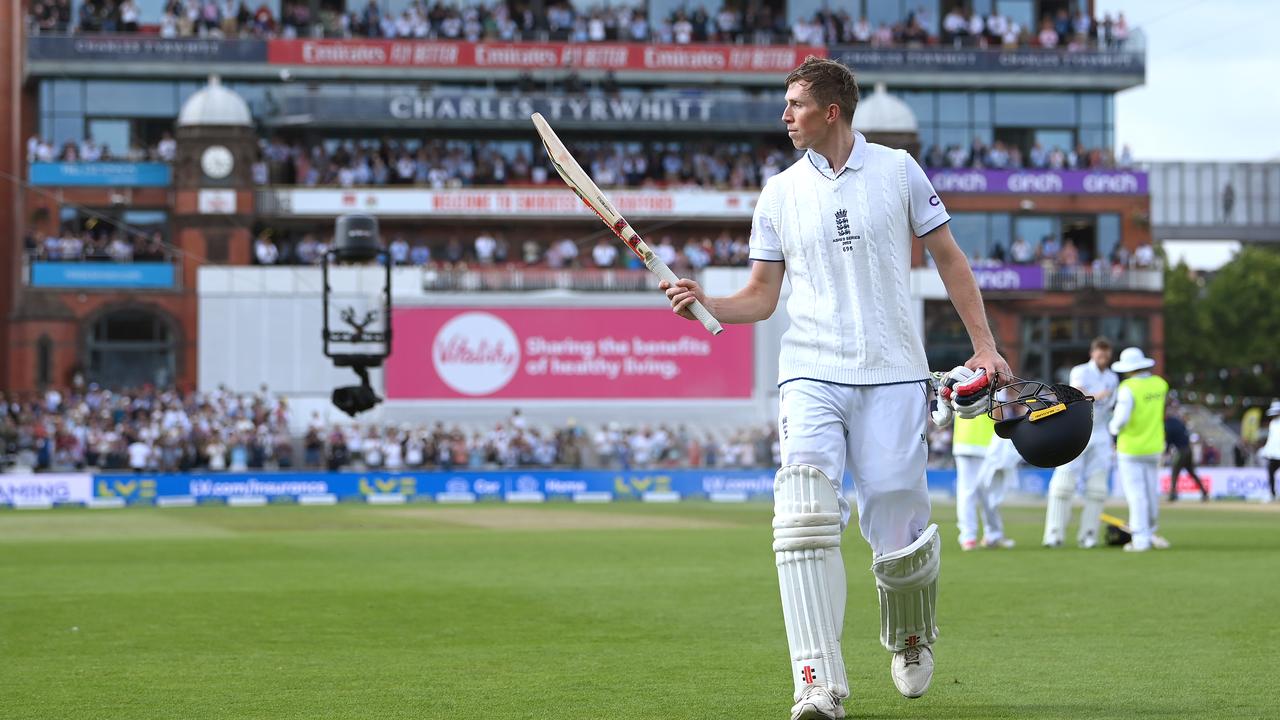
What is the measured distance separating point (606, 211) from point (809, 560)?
1.68 meters

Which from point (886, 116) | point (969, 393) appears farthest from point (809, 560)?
point (886, 116)

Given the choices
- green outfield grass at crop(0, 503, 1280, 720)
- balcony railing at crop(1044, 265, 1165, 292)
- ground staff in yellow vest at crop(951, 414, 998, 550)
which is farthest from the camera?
balcony railing at crop(1044, 265, 1165, 292)

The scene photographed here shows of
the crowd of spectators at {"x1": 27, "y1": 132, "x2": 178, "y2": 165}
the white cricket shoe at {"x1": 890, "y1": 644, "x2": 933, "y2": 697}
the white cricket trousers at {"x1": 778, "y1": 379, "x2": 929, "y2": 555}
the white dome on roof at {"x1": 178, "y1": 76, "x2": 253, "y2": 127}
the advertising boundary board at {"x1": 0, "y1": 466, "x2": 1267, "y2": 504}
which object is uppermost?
the white dome on roof at {"x1": 178, "y1": 76, "x2": 253, "y2": 127}

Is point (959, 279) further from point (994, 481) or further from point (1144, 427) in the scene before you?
point (994, 481)

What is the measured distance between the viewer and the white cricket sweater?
23.2 feet

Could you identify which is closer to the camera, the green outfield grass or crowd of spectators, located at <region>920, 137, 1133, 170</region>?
the green outfield grass

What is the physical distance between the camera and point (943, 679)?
832 centimetres

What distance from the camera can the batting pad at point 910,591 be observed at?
23.5 ft

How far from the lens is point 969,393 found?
22.8 feet

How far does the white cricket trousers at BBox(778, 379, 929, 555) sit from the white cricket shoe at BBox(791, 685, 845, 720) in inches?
27.7

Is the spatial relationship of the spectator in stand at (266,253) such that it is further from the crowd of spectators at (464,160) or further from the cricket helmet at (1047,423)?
the cricket helmet at (1047,423)

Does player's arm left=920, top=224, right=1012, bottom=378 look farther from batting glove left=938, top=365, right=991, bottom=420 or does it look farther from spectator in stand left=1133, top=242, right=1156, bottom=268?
spectator in stand left=1133, top=242, right=1156, bottom=268

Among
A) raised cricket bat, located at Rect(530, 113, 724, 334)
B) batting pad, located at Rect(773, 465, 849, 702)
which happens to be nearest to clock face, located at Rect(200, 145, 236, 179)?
raised cricket bat, located at Rect(530, 113, 724, 334)

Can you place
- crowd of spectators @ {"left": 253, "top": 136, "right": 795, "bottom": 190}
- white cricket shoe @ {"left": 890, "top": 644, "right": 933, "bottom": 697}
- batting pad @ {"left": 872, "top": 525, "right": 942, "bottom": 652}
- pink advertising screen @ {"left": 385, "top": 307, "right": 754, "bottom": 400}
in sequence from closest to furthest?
batting pad @ {"left": 872, "top": 525, "right": 942, "bottom": 652} → white cricket shoe @ {"left": 890, "top": 644, "right": 933, "bottom": 697} → pink advertising screen @ {"left": 385, "top": 307, "right": 754, "bottom": 400} → crowd of spectators @ {"left": 253, "top": 136, "right": 795, "bottom": 190}
